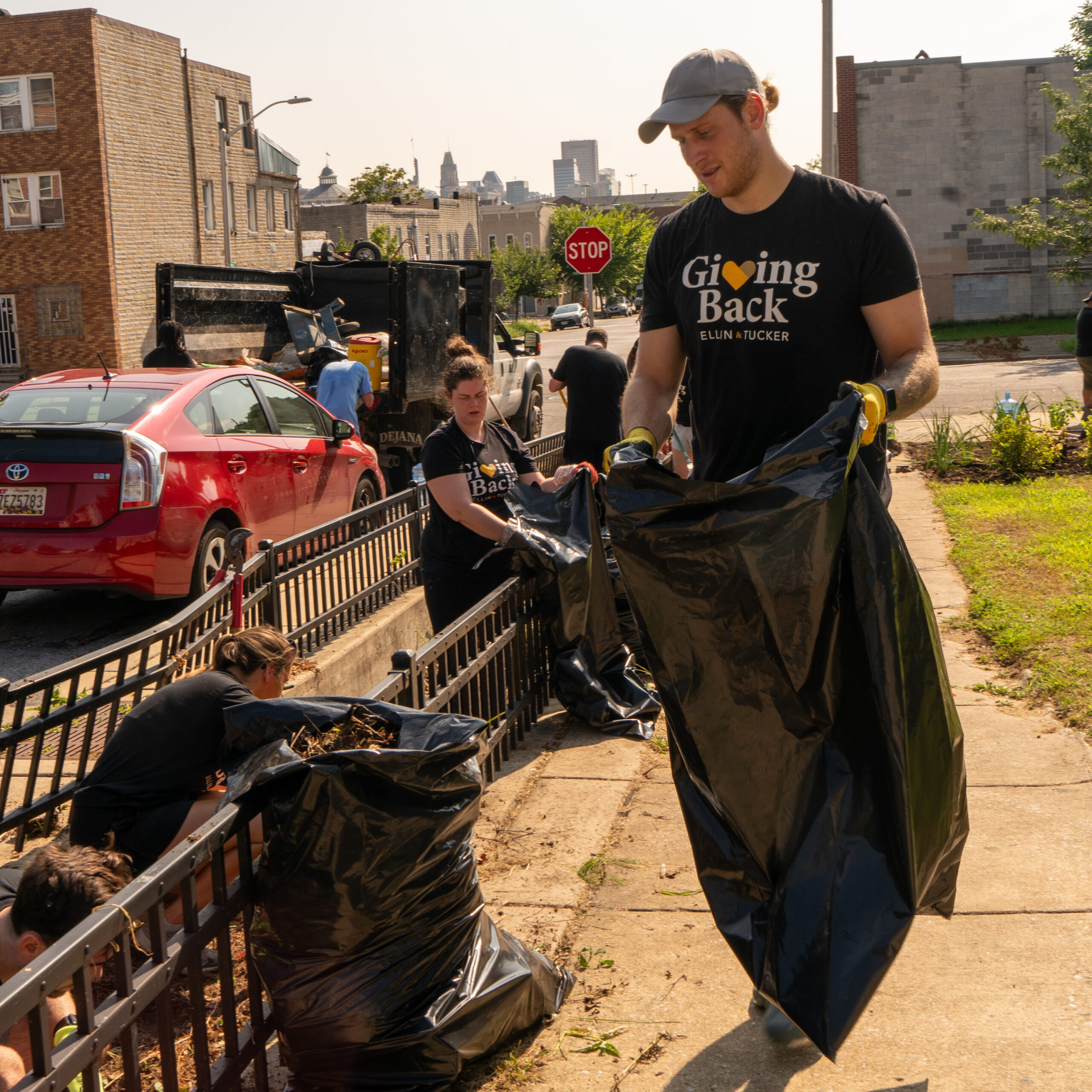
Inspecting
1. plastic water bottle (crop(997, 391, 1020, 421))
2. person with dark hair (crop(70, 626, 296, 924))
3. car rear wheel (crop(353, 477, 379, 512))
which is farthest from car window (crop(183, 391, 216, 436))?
plastic water bottle (crop(997, 391, 1020, 421))

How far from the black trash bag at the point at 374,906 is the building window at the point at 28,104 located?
125 ft

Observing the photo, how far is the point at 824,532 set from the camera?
2.42 meters

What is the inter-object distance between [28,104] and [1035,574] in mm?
36164

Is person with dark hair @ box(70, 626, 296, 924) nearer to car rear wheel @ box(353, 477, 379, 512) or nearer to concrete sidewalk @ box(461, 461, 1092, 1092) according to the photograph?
concrete sidewalk @ box(461, 461, 1092, 1092)

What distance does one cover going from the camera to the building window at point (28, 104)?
1384 inches

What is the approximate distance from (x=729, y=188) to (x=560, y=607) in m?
2.81

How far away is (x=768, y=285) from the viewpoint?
2.92 meters

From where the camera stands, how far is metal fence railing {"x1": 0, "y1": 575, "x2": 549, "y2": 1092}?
1.89 metres

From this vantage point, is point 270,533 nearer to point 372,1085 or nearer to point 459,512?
point 459,512

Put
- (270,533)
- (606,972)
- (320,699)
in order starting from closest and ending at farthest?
(320,699) → (606,972) → (270,533)

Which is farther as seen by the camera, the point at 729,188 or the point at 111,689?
the point at 111,689

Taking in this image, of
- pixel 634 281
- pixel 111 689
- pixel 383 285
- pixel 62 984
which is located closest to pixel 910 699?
pixel 62 984

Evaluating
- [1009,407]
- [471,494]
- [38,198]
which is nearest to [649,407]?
[471,494]

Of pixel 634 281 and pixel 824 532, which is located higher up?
pixel 634 281
